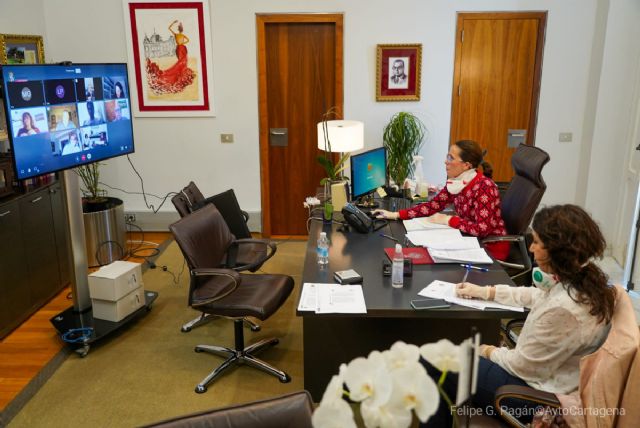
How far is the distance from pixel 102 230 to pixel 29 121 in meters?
1.85

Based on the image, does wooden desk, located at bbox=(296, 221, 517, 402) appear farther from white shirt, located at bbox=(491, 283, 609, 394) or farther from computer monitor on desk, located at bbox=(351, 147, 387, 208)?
computer monitor on desk, located at bbox=(351, 147, 387, 208)

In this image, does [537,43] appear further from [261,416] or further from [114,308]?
[261,416]

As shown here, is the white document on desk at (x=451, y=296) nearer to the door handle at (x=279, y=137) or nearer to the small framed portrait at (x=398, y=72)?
the small framed portrait at (x=398, y=72)

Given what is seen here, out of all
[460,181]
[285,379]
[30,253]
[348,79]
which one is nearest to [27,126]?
[30,253]

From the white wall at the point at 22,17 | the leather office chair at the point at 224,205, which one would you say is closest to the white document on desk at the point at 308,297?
the leather office chair at the point at 224,205

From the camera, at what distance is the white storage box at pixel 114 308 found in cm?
369

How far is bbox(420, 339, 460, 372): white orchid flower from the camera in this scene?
1146mm

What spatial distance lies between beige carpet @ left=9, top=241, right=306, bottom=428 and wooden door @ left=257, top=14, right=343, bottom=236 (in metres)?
1.73

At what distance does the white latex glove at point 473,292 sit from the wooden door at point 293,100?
3.19m

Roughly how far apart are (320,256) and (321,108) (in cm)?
276

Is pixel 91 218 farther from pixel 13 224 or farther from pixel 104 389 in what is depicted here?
pixel 104 389

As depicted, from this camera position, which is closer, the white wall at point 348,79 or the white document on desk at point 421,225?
the white document on desk at point 421,225

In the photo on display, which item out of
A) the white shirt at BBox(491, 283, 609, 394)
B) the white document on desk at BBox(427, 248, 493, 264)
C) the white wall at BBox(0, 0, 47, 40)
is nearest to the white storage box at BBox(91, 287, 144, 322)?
the white document on desk at BBox(427, 248, 493, 264)

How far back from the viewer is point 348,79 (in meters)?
5.29
